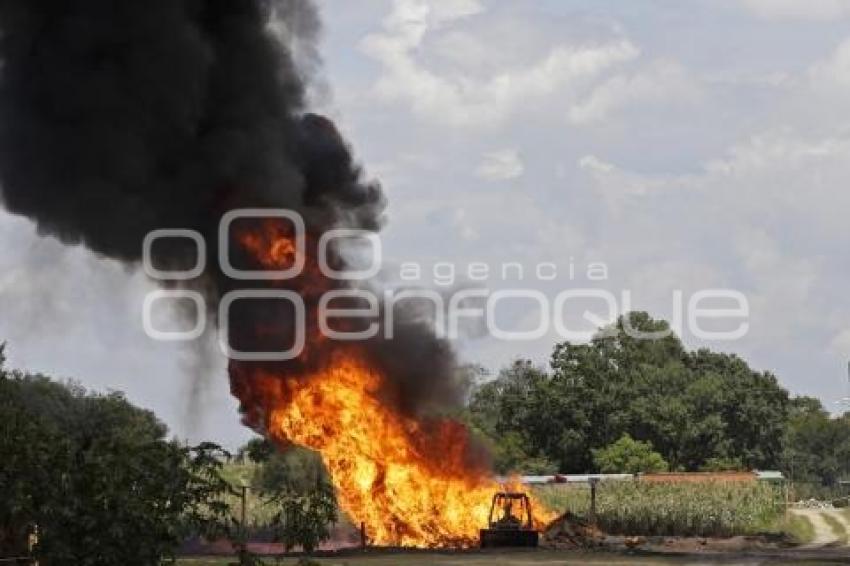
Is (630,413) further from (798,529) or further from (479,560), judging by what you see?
(479,560)

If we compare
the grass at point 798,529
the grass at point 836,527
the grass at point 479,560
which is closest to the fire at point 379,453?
the grass at point 479,560

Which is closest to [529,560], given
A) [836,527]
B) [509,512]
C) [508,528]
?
[508,528]

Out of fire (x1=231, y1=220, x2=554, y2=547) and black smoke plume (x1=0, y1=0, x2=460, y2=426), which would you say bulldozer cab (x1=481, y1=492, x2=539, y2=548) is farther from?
black smoke plume (x1=0, y1=0, x2=460, y2=426)

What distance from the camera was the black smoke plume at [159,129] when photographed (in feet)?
141

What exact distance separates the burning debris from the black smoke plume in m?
0.05

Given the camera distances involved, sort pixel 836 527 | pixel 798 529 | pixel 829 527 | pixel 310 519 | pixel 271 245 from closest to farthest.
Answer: pixel 310 519, pixel 271 245, pixel 798 529, pixel 829 527, pixel 836 527

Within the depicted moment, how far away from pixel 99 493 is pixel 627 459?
79.0 meters

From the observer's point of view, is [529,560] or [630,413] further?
[630,413]

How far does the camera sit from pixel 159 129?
44281 millimetres

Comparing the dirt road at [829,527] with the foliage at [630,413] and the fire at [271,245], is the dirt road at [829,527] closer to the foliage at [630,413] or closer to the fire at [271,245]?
the foliage at [630,413]

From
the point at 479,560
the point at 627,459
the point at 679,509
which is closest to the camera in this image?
the point at 479,560

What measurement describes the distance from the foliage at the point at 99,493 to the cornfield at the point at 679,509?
4622 cm

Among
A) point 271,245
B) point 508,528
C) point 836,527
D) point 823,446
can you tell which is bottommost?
point 836,527

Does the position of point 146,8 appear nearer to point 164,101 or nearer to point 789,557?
point 164,101
